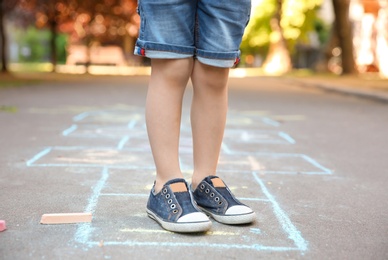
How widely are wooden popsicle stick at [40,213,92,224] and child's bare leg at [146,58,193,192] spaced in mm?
333

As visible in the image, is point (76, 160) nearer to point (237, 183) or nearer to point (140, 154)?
point (140, 154)

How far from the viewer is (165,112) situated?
109 inches

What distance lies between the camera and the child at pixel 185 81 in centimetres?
269

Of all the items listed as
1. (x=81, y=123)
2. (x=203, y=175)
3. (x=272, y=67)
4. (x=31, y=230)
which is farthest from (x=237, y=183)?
(x=272, y=67)

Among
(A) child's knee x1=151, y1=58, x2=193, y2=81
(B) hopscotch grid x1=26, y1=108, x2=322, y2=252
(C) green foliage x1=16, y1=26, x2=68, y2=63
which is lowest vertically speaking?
(C) green foliage x1=16, y1=26, x2=68, y2=63

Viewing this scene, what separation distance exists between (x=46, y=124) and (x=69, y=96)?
461 cm

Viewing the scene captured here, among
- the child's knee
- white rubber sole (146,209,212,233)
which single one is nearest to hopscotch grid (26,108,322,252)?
white rubber sole (146,209,212,233)

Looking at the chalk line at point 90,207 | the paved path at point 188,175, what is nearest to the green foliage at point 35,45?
the paved path at point 188,175

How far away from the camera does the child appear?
8.82 ft

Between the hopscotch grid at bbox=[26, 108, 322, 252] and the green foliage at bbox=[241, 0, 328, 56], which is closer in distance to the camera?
the hopscotch grid at bbox=[26, 108, 322, 252]

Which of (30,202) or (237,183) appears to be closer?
(30,202)

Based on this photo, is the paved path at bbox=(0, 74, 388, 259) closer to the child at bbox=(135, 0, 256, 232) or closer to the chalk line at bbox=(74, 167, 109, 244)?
the chalk line at bbox=(74, 167, 109, 244)

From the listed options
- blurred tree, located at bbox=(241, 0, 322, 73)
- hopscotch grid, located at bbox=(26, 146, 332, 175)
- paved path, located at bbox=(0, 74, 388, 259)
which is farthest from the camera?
blurred tree, located at bbox=(241, 0, 322, 73)

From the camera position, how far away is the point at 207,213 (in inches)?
113
